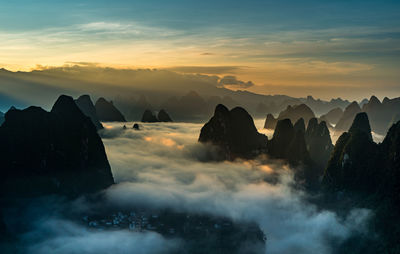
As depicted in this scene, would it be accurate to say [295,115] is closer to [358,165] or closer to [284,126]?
[284,126]

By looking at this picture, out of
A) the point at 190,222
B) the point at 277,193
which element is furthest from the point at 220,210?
the point at 277,193

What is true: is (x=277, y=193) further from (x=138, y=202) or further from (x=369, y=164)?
(x=138, y=202)

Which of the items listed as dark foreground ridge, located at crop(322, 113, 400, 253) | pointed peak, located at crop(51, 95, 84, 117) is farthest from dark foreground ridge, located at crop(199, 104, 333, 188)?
pointed peak, located at crop(51, 95, 84, 117)

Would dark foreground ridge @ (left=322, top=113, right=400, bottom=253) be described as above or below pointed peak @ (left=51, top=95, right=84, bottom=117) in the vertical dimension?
below

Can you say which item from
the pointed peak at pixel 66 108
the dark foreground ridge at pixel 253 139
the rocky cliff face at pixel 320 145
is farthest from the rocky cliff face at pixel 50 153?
the rocky cliff face at pixel 320 145

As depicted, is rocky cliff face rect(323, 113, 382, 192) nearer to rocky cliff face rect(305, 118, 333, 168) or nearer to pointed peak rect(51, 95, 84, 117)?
rocky cliff face rect(305, 118, 333, 168)

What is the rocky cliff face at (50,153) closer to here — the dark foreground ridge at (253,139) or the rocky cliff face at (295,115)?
the dark foreground ridge at (253,139)

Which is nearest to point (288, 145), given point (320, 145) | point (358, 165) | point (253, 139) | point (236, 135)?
point (253, 139)
